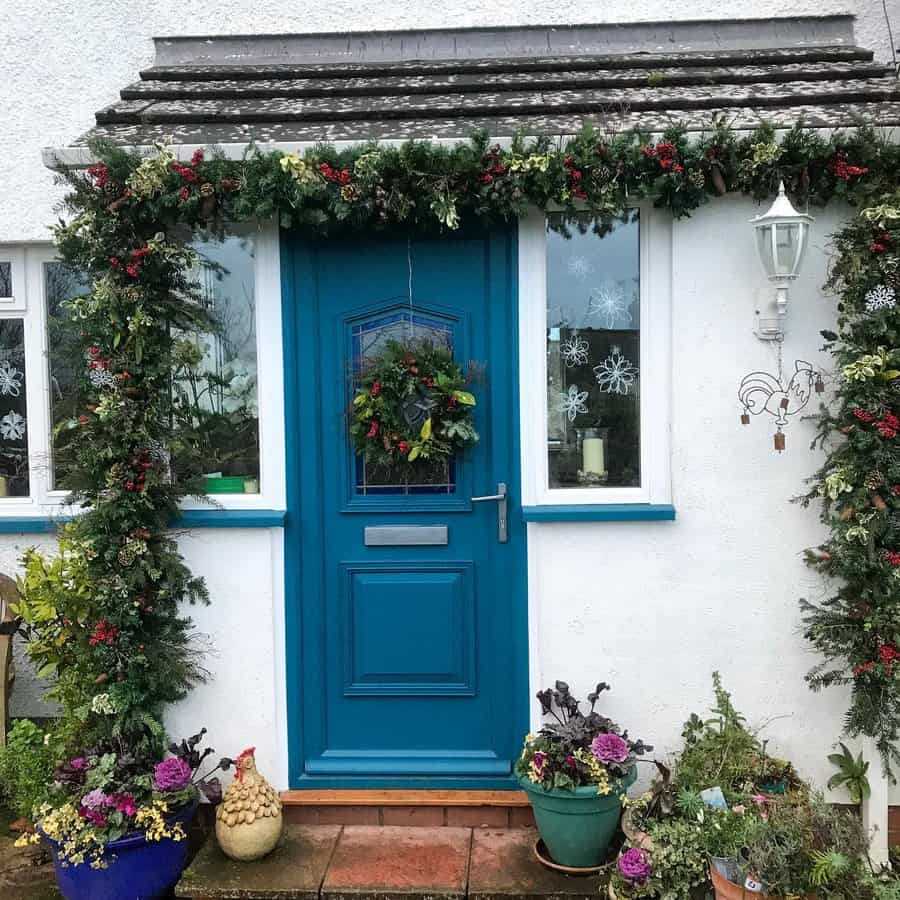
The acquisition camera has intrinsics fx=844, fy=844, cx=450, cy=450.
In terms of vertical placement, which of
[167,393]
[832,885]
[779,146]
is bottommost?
[832,885]

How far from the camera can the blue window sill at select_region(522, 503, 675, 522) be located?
3.64 m

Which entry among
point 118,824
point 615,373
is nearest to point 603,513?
point 615,373

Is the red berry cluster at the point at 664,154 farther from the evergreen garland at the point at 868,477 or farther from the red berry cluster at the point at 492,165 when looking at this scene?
the evergreen garland at the point at 868,477

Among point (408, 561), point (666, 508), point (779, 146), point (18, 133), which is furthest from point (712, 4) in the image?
point (18, 133)

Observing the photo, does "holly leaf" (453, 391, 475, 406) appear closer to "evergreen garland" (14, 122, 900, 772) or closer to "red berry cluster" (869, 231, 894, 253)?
"evergreen garland" (14, 122, 900, 772)

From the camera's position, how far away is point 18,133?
4422 mm

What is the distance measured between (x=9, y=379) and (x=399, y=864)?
3.16 meters

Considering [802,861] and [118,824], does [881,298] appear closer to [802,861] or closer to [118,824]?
[802,861]

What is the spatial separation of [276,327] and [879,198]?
2.57m

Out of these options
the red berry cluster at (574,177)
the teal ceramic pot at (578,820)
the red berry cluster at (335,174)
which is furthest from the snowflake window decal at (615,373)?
the teal ceramic pot at (578,820)

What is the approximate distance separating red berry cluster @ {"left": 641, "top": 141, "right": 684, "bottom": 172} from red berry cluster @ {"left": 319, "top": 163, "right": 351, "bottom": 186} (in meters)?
1.20

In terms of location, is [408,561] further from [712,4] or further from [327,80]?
[712,4]

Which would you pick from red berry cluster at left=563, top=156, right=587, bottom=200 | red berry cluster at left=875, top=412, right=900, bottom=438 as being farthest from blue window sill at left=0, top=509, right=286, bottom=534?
red berry cluster at left=875, top=412, right=900, bottom=438

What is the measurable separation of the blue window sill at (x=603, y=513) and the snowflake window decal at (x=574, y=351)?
66 cm
